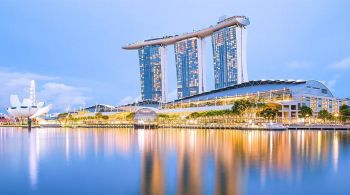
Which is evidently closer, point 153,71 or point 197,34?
point 197,34

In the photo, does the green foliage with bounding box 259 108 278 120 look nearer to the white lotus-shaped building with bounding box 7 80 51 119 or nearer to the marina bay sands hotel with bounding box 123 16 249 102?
the marina bay sands hotel with bounding box 123 16 249 102

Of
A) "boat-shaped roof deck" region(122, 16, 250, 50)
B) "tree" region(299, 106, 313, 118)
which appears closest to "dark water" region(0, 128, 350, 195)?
"tree" region(299, 106, 313, 118)

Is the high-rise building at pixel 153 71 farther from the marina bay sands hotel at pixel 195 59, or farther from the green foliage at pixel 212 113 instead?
the green foliage at pixel 212 113

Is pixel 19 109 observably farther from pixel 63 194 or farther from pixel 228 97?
pixel 63 194

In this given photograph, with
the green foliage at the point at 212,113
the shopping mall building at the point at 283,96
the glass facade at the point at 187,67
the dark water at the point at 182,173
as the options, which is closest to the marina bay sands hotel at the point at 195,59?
the glass facade at the point at 187,67

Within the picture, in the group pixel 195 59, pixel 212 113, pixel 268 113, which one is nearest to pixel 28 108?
pixel 195 59

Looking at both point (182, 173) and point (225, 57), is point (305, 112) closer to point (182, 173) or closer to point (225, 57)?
point (225, 57)

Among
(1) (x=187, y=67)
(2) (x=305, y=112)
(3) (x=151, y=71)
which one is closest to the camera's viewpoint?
(2) (x=305, y=112)
